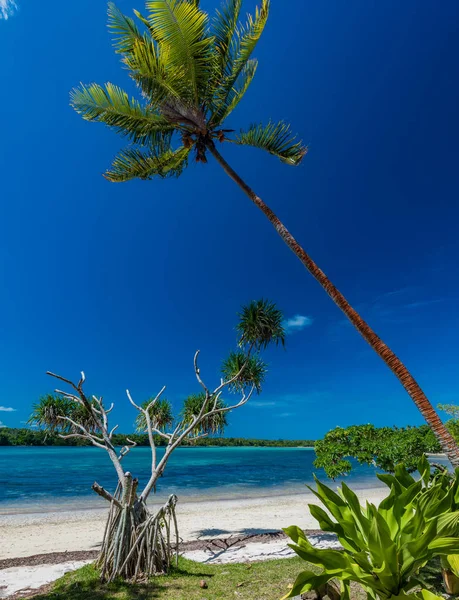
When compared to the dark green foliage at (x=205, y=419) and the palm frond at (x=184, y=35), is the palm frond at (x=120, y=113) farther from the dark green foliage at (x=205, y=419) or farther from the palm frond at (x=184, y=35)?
the dark green foliage at (x=205, y=419)

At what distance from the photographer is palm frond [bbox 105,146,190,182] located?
8141 millimetres

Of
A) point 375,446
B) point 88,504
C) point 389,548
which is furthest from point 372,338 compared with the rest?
point 88,504

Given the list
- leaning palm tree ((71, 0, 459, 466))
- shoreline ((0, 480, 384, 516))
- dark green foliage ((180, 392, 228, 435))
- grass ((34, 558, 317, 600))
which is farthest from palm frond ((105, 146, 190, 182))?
shoreline ((0, 480, 384, 516))

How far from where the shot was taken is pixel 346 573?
65.2 inches

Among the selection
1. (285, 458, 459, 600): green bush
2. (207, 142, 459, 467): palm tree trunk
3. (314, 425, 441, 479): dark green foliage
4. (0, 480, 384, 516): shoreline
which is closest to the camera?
(285, 458, 459, 600): green bush

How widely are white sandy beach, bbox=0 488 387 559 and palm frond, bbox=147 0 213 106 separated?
36.6 ft

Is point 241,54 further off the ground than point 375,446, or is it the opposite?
point 241,54

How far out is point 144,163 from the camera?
8.24m

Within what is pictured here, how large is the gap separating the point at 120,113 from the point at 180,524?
12.3m

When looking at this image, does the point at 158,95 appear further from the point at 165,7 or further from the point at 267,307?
the point at 267,307

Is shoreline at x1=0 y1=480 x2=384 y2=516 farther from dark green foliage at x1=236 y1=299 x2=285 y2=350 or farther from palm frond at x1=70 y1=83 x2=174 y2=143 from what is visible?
palm frond at x1=70 y1=83 x2=174 y2=143

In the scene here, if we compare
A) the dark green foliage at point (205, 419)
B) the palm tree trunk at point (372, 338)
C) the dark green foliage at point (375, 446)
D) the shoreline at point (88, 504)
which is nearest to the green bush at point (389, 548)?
the palm tree trunk at point (372, 338)

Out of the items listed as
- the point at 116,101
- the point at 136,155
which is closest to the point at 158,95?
the point at 116,101

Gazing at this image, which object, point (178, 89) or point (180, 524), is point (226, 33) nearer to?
point (178, 89)
